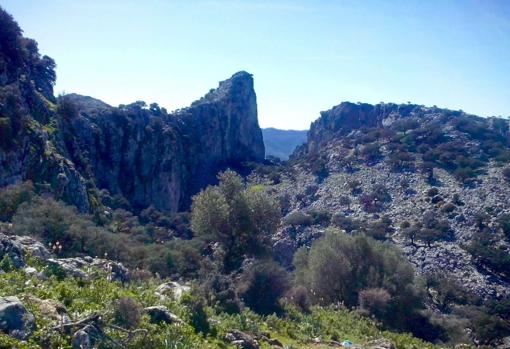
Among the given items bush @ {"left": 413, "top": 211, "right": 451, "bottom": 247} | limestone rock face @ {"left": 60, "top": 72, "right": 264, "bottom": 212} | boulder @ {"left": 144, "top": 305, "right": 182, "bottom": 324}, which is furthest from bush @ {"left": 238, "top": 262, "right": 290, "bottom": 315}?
bush @ {"left": 413, "top": 211, "right": 451, "bottom": 247}

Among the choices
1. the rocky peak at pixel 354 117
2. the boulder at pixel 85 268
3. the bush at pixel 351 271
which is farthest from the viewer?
the rocky peak at pixel 354 117

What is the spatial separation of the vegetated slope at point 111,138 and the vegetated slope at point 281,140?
7880 cm

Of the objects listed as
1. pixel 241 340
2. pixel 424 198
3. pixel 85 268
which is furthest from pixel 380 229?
pixel 241 340

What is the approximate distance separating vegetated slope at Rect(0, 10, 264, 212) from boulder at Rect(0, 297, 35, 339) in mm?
19336

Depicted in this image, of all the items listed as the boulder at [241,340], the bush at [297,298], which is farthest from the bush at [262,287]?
the boulder at [241,340]

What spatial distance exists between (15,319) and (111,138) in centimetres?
5608

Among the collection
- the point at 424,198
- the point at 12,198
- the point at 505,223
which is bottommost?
the point at 505,223

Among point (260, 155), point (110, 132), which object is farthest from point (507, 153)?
point (110, 132)

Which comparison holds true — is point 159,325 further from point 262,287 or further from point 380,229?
point 380,229

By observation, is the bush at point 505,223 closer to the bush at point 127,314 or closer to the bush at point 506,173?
the bush at point 506,173

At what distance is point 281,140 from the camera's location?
624 ft

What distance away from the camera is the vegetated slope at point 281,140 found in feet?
575

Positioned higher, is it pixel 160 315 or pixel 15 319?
pixel 15 319

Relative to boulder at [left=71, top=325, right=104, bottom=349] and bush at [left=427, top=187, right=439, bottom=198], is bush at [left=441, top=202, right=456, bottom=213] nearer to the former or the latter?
bush at [left=427, top=187, right=439, bottom=198]
